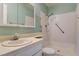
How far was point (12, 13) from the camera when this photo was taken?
141cm

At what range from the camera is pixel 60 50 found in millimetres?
2336

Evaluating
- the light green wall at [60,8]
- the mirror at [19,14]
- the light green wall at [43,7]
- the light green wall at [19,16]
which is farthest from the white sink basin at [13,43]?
the light green wall at [60,8]

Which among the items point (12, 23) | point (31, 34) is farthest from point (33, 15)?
point (12, 23)

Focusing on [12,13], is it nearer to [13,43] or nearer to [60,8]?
[13,43]

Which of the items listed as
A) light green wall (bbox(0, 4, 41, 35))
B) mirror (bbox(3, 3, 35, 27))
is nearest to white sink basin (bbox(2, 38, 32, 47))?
light green wall (bbox(0, 4, 41, 35))

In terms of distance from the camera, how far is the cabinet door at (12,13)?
4.46 feet

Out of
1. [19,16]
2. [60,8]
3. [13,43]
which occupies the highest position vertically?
[60,8]

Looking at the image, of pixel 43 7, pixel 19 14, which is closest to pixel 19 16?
pixel 19 14

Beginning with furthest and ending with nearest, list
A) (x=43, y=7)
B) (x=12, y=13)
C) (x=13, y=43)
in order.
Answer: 1. (x=43, y=7)
2. (x=12, y=13)
3. (x=13, y=43)

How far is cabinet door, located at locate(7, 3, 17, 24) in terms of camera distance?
136cm

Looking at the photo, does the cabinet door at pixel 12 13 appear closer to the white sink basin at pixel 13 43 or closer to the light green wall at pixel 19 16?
the light green wall at pixel 19 16

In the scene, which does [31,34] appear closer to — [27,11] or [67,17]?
[27,11]

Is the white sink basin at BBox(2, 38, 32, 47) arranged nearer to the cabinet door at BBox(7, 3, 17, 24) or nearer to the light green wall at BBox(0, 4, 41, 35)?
the light green wall at BBox(0, 4, 41, 35)

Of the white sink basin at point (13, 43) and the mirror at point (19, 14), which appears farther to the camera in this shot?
the mirror at point (19, 14)
